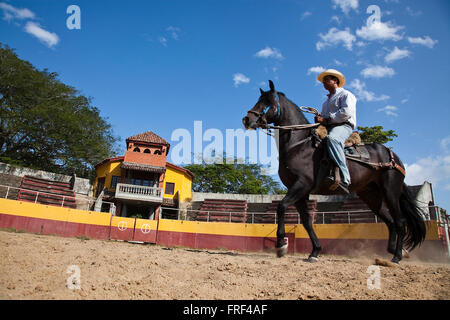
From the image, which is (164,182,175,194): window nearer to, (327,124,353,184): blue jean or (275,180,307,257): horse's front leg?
(275,180,307,257): horse's front leg

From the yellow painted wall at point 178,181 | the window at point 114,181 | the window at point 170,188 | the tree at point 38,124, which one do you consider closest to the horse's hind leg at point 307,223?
the yellow painted wall at point 178,181

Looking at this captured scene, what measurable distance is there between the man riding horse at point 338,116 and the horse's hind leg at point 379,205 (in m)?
1.23

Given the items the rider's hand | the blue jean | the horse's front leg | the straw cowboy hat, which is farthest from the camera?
the straw cowboy hat

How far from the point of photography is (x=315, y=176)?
520cm

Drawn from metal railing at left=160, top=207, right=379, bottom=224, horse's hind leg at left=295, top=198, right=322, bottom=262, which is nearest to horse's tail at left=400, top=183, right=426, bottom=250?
horse's hind leg at left=295, top=198, right=322, bottom=262

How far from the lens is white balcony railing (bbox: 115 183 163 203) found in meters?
26.8

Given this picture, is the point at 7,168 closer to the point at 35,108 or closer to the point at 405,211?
the point at 35,108

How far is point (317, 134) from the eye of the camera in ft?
17.9

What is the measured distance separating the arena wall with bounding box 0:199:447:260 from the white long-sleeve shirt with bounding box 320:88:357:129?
31.3ft

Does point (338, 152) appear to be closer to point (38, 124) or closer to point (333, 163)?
point (333, 163)

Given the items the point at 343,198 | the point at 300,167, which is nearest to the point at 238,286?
the point at 300,167

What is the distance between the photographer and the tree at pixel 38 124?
30.1 metres

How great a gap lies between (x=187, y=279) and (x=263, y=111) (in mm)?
3414

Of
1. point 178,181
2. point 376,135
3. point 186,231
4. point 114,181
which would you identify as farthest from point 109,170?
point 376,135
